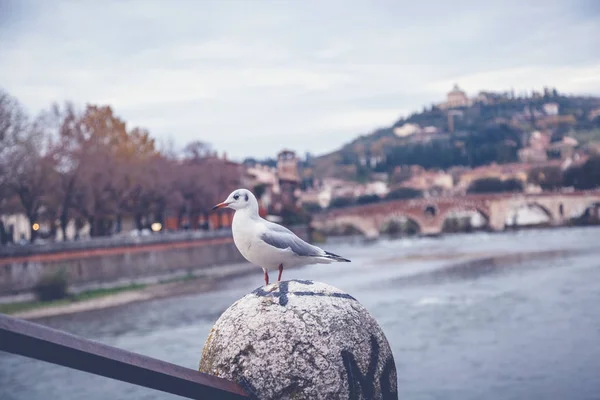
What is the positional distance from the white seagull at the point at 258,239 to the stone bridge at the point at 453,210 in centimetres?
7436

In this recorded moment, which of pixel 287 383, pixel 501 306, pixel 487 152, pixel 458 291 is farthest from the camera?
pixel 487 152

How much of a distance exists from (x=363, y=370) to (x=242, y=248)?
1025mm

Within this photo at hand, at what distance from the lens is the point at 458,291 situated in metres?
28.0

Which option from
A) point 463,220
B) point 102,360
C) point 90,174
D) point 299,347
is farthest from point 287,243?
point 463,220

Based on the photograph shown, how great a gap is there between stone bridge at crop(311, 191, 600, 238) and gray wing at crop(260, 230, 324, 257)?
74240 millimetres

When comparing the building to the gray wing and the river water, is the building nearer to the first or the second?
the river water

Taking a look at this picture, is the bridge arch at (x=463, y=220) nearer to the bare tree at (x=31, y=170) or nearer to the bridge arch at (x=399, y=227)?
the bridge arch at (x=399, y=227)

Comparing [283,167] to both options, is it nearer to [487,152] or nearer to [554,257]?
[487,152]

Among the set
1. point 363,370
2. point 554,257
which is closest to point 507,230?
point 554,257

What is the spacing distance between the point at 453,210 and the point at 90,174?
5454 cm

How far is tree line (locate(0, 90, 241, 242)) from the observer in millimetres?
31516

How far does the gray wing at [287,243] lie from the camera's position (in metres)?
4.71

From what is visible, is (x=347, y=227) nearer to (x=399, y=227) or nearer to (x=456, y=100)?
(x=399, y=227)

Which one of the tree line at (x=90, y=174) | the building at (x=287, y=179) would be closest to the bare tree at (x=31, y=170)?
the tree line at (x=90, y=174)
